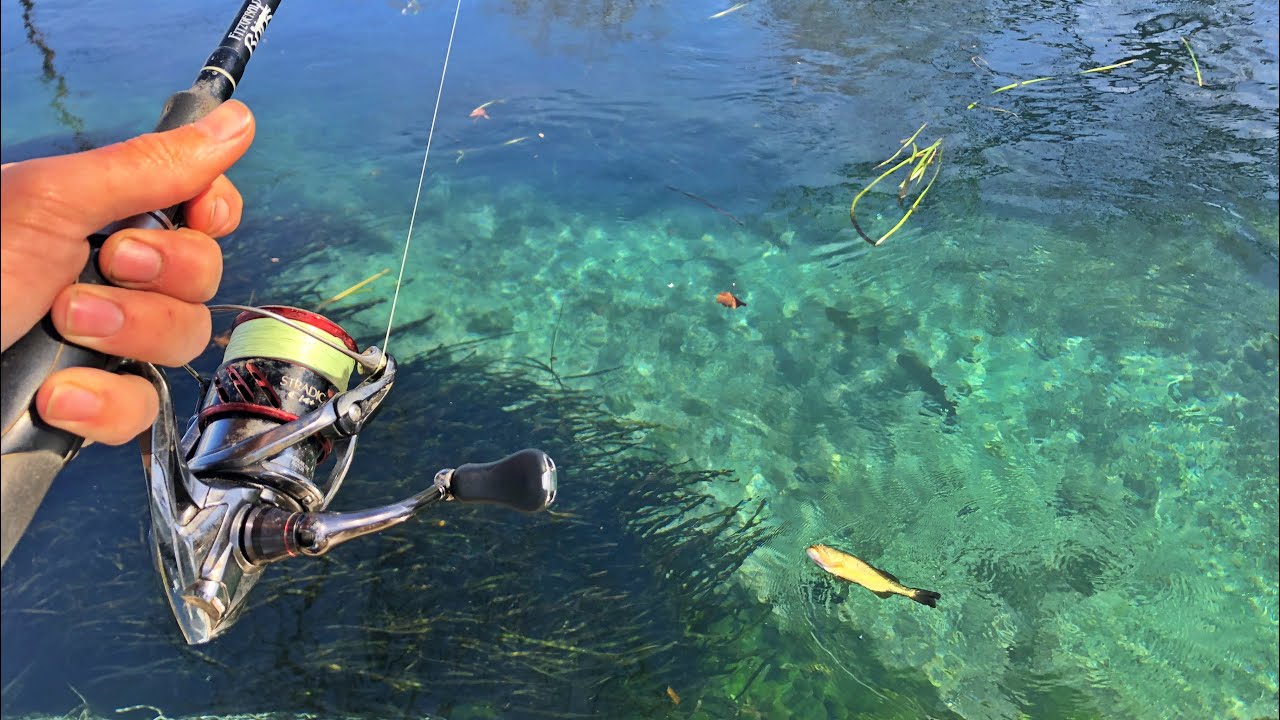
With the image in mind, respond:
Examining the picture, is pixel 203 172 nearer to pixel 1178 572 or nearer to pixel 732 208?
pixel 1178 572

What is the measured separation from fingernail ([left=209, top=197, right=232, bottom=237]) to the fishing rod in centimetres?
6

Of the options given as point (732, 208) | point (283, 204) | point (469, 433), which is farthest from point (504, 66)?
point (469, 433)

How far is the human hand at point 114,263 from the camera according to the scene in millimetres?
1104

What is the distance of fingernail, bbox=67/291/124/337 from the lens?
1.18 metres

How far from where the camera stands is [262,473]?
6.94 feet

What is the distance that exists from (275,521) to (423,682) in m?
0.87

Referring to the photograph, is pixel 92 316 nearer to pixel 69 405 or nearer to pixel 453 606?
pixel 69 405

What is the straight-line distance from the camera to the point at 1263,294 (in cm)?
364

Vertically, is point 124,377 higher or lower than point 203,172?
lower

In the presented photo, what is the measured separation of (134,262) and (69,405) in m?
0.25

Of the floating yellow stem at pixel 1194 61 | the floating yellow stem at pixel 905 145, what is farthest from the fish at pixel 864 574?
the floating yellow stem at pixel 1194 61

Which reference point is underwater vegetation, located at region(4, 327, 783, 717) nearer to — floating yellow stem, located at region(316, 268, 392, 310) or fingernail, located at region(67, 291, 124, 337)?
floating yellow stem, located at region(316, 268, 392, 310)

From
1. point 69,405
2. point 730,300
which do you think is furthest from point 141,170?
point 730,300

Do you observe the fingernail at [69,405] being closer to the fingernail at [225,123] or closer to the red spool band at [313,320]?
the fingernail at [225,123]
